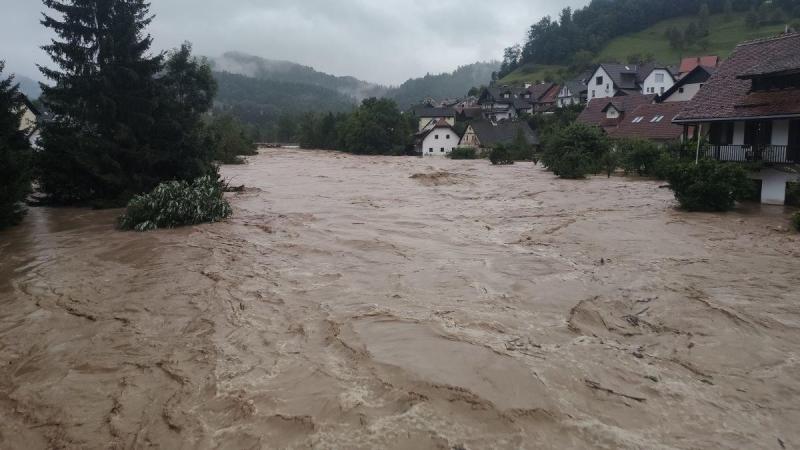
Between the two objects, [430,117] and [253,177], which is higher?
[430,117]

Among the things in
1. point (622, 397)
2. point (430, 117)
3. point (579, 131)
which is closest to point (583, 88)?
point (430, 117)

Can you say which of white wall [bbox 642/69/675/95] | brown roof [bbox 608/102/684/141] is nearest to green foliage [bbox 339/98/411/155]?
brown roof [bbox 608/102/684/141]

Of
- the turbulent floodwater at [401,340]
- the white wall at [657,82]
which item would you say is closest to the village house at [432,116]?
the white wall at [657,82]

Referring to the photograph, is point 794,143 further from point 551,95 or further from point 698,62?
point 551,95

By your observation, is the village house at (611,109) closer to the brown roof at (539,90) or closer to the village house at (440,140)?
the village house at (440,140)

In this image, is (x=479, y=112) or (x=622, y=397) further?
(x=479, y=112)

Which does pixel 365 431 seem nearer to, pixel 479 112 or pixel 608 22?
pixel 479 112

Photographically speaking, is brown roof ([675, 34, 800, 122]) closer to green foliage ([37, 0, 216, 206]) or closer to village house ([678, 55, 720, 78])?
green foliage ([37, 0, 216, 206])

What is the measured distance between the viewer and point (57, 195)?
20844 millimetres

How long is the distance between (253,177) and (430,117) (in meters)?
59.1

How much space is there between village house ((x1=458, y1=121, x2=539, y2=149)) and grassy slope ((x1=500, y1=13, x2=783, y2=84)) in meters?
50.0

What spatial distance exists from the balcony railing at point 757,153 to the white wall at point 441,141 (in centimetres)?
4957

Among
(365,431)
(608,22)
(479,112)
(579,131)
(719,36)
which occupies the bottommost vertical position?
(365,431)

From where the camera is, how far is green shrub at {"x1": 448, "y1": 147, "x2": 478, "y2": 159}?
202 ft
